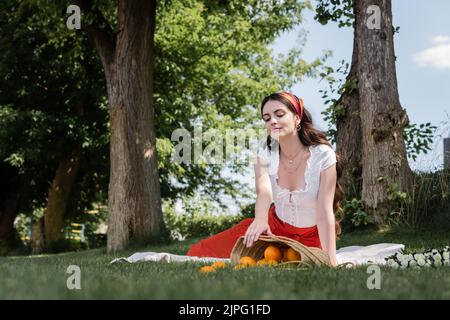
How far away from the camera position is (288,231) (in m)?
5.79

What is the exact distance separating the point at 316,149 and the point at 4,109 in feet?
41.7

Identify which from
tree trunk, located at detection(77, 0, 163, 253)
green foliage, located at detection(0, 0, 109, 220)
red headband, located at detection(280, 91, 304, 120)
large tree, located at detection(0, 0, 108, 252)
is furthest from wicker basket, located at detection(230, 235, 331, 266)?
green foliage, located at detection(0, 0, 109, 220)

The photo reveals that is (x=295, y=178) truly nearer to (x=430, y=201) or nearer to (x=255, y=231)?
(x=255, y=231)

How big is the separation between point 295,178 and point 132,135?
7123 mm

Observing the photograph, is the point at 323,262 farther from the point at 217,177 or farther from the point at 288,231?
the point at 217,177

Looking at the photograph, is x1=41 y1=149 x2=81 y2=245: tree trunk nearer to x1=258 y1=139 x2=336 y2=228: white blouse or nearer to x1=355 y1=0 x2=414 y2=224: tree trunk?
x1=355 y1=0 x2=414 y2=224: tree trunk

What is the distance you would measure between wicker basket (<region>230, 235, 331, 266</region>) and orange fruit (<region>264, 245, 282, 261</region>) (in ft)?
0.18

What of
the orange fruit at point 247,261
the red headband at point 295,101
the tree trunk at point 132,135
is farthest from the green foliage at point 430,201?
the orange fruit at point 247,261

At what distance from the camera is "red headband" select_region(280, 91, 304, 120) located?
5.22 m

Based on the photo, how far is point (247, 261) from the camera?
16.0ft

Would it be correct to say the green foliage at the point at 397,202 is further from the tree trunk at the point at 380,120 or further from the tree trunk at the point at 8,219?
the tree trunk at the point at 8,219

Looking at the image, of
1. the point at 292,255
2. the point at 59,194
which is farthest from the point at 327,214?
the point at 59,194

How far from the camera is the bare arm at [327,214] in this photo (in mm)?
4949

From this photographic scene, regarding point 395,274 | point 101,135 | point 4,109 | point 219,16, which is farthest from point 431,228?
point 219,16
